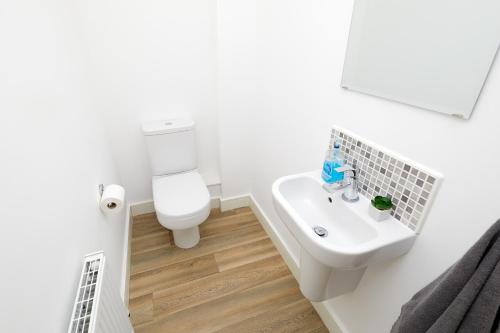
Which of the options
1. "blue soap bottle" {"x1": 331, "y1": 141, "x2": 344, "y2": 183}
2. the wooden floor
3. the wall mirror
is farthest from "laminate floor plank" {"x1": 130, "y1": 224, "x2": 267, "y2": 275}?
the wall mirror

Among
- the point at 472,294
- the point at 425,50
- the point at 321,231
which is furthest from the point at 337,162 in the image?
the point at 472,294

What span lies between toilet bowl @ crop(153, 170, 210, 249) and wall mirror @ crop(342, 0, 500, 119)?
3.78 feet

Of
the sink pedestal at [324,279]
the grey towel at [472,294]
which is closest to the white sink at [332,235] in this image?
the sink pedestal at [324,279]

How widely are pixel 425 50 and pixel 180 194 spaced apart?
1.49 meters

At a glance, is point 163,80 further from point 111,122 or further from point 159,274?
point 159,274

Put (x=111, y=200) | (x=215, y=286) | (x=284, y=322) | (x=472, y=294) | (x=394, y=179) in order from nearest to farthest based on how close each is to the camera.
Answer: (x=472, y=294) → (x=394, y=179) → (x=111, y=200) → (x=284, y=322) → (x=215, y=286)

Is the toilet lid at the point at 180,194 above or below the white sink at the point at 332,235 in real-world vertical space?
below

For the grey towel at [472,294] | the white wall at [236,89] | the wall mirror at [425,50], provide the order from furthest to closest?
the white wall at [236,89] < the wall mirror at [425,50] < the grey towel at [472,294]

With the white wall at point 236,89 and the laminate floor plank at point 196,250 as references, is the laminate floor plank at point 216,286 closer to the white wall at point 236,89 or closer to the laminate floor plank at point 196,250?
the laminate floor plank at point 196,250

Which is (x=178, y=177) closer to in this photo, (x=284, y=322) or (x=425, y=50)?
(x=284, y=322)

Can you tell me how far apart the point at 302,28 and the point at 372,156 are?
0.76 m

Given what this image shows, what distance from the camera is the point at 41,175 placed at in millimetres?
756

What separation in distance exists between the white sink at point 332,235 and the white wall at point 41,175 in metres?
0.76

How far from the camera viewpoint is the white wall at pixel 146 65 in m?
1.58
